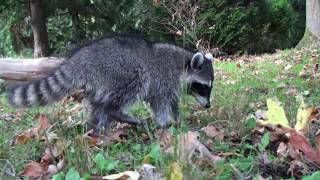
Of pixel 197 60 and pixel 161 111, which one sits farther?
pixel 197 60

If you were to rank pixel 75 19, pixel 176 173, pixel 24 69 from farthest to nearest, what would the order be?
pixel 75 19
pixel 24 69
pixel 176 173

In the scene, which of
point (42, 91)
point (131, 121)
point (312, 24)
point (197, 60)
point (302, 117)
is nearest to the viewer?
point (302, 117)

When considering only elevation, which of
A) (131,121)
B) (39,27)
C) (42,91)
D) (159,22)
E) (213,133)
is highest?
(159,22)

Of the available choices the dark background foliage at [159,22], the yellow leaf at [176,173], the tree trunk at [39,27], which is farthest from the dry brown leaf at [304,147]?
the tree trunk at [39,27]

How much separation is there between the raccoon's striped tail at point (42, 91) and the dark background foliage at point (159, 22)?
9.41 metres

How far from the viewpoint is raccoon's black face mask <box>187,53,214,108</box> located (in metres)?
5.01

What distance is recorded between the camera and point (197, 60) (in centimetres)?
500

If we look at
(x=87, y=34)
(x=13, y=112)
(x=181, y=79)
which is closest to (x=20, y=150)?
(x=181, y=79)

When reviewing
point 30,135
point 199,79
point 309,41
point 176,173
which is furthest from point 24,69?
point 309,41

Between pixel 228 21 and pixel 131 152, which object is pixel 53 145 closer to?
pixel 131 152

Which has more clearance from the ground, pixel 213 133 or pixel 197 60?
pixel 197 60

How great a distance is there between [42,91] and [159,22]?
11229 millimetres

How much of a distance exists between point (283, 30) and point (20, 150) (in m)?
14.0

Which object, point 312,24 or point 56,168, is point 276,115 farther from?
point 312,24
